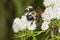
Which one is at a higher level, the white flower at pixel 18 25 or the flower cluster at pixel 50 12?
the flower cluster at pixel 50 12

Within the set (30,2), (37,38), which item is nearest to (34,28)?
(37,38)

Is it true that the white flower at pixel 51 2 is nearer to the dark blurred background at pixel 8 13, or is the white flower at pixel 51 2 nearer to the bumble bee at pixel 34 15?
the bumble bee at pixel 34 15

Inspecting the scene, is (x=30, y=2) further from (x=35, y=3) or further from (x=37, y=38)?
(x=37, y=38)

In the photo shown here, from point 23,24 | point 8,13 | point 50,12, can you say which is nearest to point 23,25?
point 23,24

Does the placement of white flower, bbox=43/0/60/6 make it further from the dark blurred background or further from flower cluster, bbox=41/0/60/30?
the dark blurred background

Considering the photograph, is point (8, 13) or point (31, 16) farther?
point (8, 13)

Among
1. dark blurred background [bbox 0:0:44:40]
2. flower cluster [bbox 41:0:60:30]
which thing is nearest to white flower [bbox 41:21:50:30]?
flower cluster [bbox 41:0:60:30]

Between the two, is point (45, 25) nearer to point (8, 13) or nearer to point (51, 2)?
point (51, 2)

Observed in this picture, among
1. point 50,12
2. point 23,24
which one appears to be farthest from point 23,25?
point 50,12

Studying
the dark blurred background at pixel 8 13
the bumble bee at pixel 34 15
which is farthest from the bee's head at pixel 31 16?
the dark blurred background at pixel 8 13
